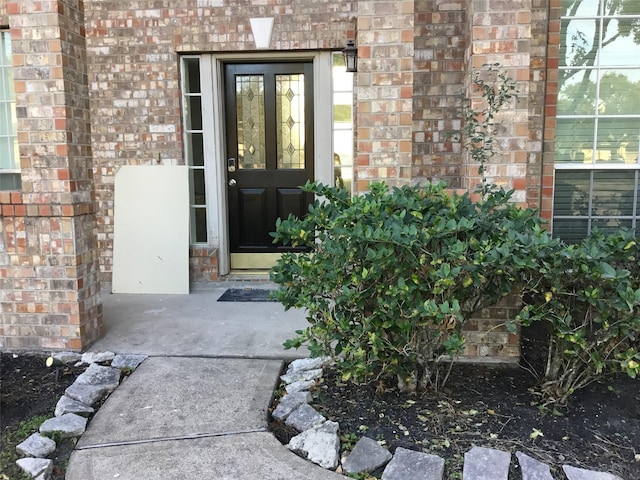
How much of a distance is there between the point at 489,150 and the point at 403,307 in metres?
1.23

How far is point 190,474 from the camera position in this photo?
2264 mm

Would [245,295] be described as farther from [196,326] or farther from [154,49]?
[154,49]

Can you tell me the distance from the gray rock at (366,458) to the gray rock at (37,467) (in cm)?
128

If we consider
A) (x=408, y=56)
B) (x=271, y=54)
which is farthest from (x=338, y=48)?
(x=408, y=56)

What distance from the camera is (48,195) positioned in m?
3.42

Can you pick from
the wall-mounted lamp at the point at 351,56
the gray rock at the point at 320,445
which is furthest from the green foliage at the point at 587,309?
the wall-mounted lamp at the point at 351,56

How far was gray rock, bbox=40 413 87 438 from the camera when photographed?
257 cm

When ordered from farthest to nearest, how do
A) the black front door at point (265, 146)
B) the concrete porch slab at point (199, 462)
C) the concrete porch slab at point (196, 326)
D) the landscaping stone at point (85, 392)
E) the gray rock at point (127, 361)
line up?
1. the black front door at point (265, 146)
2. the concrete porch slab at point (196, 326)
3. the gray rock at point (127, 361)
4. the landscaping stone at point (85, 392)
5. the concrete porch slab at point (199, 462)

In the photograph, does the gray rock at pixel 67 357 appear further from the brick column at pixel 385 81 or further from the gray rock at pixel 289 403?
the brick column at pixel 385 81

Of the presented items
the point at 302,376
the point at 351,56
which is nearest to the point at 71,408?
the point at 302,376

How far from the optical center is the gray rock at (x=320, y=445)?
2.33 metres

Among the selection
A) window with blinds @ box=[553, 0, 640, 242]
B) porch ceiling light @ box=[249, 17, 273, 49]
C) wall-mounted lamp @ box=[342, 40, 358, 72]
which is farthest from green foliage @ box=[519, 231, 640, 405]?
porch ceiling light @ box=[249, 17, 273, 49]

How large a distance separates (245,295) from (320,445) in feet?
8.74

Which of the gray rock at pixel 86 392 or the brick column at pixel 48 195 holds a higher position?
the brick column at pixel 48 195
